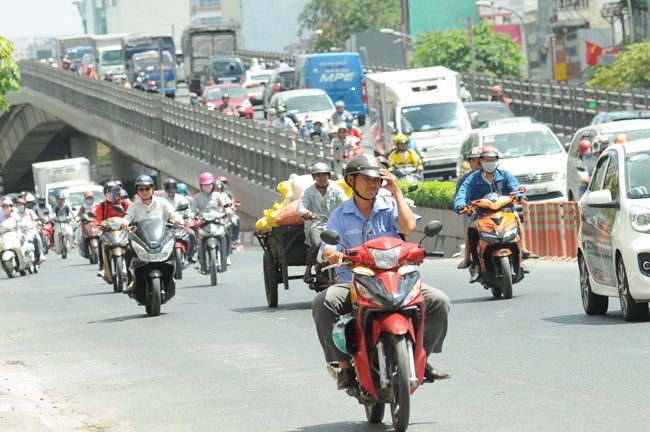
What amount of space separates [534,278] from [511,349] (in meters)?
8.68

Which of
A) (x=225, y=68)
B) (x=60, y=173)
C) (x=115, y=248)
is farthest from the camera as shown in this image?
(x=225, y=68)

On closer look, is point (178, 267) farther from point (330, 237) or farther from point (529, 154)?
point (330, 237)

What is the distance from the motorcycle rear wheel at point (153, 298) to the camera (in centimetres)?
1894

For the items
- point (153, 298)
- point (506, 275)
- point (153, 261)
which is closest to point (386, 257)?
point (506, 275)

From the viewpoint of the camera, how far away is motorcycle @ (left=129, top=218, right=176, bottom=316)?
1884cm

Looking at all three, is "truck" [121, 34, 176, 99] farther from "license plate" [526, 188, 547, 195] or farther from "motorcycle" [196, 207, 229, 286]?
"motorcycle" [196, 207, 229, 286]

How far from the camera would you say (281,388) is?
11469mm

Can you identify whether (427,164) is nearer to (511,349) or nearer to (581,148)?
(581,148)

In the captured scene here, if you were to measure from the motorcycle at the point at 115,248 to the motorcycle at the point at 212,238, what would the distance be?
1188 mm

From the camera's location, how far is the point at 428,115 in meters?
41.1

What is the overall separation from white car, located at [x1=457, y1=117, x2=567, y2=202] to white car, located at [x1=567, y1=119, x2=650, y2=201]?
1081 millimetres

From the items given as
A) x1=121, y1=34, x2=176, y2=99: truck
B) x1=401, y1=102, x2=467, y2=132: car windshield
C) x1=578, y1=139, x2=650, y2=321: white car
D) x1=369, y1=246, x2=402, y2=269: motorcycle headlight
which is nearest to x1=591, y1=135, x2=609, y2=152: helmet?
x1=578, y1=139, x2=650, y2=321: white car

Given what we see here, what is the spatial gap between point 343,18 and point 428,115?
3679 inches

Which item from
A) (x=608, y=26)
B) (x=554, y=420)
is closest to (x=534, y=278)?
(x=554, y=420)
